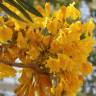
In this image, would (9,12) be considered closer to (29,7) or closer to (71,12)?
(29,7)

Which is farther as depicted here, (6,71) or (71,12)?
(71,12)

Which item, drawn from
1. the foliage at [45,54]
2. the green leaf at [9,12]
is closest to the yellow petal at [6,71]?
the foliage at [45,54]

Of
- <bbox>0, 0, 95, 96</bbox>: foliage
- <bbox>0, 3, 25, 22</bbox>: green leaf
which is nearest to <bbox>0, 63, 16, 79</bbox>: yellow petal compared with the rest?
<bbox>0, 0, 95, 96</bbox>: foliage

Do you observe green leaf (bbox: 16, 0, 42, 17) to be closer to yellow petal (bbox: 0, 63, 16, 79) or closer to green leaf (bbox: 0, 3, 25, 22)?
green leaf (bbox: 0, 3, 25, 22)

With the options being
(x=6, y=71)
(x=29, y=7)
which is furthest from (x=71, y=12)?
(x=6, y=71)

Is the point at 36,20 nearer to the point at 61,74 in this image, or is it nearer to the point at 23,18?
the point at 23,18

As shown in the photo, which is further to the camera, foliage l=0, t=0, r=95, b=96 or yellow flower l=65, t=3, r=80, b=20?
yellow flower l=65, t=3, r=80, b=20

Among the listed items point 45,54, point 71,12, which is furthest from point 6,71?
point 71,12

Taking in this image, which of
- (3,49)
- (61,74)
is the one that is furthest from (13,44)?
(61,74)

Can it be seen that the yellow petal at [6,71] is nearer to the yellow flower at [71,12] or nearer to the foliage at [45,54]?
the foliage at [45,54]

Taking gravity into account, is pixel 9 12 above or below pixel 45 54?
above
